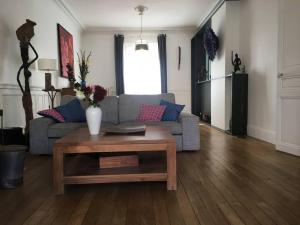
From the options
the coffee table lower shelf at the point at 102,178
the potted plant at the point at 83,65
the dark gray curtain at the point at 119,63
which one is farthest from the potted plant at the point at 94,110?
the dark gray curtain at the point at 119,63

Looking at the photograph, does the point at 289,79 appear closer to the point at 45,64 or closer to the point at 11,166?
the point at 11,166

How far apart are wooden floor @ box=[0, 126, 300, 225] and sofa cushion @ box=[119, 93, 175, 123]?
140 cm

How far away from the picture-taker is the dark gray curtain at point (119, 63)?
322 inches

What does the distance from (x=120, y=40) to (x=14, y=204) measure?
22.4 ft

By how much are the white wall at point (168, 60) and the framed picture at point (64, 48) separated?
145 cm

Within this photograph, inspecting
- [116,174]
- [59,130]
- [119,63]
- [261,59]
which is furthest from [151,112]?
[119,63]

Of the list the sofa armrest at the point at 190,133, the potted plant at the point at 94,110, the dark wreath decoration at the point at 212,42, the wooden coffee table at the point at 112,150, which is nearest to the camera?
the wooden coffee table at the point at 112,150

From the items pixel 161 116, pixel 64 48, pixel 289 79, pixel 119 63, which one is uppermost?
pixel 64 48

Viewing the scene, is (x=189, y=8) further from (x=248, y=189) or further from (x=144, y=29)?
(x=248, y=189)

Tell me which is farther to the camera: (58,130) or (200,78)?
(200,78)

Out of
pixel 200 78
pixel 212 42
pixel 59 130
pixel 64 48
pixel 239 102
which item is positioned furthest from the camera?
pixel 200 78

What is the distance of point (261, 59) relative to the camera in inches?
177

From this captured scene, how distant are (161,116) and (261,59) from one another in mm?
2000

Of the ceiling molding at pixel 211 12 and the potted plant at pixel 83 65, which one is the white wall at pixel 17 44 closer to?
the potted plant at pixel 83 65
